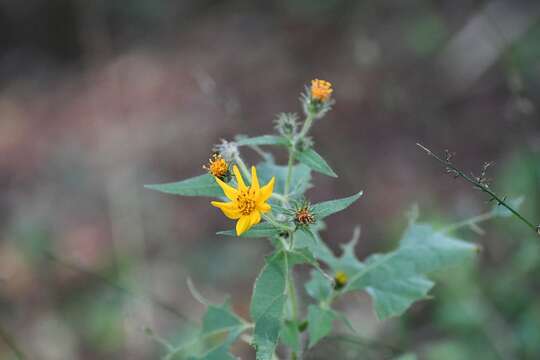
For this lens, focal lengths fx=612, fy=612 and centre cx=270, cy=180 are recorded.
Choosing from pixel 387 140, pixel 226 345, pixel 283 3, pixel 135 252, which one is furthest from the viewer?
pixel 283 3

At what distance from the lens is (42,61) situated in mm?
8156

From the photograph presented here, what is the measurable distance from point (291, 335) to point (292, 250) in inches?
16.8

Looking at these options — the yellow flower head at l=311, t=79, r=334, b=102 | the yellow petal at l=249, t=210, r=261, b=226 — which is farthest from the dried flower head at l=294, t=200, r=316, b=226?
the yellow flower head at l=311, t=79, r=334, b=102

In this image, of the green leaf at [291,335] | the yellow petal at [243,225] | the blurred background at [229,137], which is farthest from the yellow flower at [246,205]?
the blurred background at [229,137]

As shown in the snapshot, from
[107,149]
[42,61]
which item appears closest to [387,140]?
[107,149]

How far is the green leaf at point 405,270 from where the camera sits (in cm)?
243

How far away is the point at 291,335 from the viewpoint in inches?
87.4

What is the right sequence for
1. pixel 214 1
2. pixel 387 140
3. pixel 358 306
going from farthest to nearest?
pixel 214 1, pixel 387 140, pixel 358 306

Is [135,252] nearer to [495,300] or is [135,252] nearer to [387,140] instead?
[387,140]

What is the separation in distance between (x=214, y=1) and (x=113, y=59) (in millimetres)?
1532

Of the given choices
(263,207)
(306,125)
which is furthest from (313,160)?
(263,207)

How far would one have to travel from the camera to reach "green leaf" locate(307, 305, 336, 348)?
7.20ft

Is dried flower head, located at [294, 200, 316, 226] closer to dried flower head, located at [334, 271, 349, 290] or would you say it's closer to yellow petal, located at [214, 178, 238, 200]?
yellow petal, located at [214, 178, 238, 200]

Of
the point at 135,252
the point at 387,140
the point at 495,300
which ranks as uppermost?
the point at 387,140
